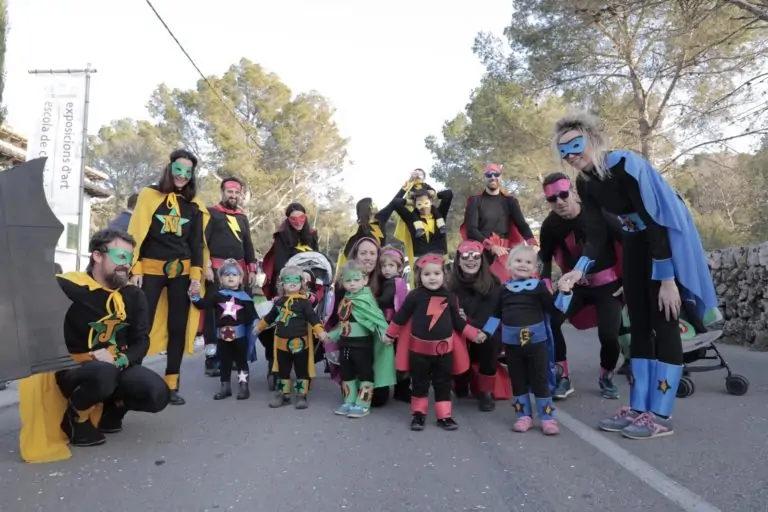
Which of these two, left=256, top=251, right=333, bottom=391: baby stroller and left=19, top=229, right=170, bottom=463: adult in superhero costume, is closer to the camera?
left=19, top=229, right=170, bottom=463: adult in superhero costume

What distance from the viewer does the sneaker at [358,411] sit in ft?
15.7

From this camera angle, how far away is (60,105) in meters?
13.7

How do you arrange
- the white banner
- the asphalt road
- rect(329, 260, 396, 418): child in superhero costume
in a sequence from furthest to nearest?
1. the white banner
2. rect(329, 260, 396, 418): child in superhero costume
3. the asphalt road

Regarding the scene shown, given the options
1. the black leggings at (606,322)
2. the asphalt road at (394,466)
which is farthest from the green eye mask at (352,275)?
the black leggings at (606,322)

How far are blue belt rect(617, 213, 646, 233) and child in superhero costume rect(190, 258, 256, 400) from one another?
3.34m

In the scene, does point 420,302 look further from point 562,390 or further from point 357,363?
point 562,390

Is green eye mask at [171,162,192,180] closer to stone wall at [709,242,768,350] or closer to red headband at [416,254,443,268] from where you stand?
red headband at [416,254,443,268]

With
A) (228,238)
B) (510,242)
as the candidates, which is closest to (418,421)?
(510,242)

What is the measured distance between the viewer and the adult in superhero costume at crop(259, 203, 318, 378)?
693cm

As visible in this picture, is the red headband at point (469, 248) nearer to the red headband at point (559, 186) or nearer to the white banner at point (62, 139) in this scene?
the red headband at point (559, 186)

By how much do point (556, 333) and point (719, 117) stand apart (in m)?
12.3

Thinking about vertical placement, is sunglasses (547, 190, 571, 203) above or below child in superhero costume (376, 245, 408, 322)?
above

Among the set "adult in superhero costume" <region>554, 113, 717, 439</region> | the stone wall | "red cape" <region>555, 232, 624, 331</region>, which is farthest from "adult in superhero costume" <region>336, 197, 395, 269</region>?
the stone wall

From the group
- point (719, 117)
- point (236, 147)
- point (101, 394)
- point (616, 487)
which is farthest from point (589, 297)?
point (236, 147)
